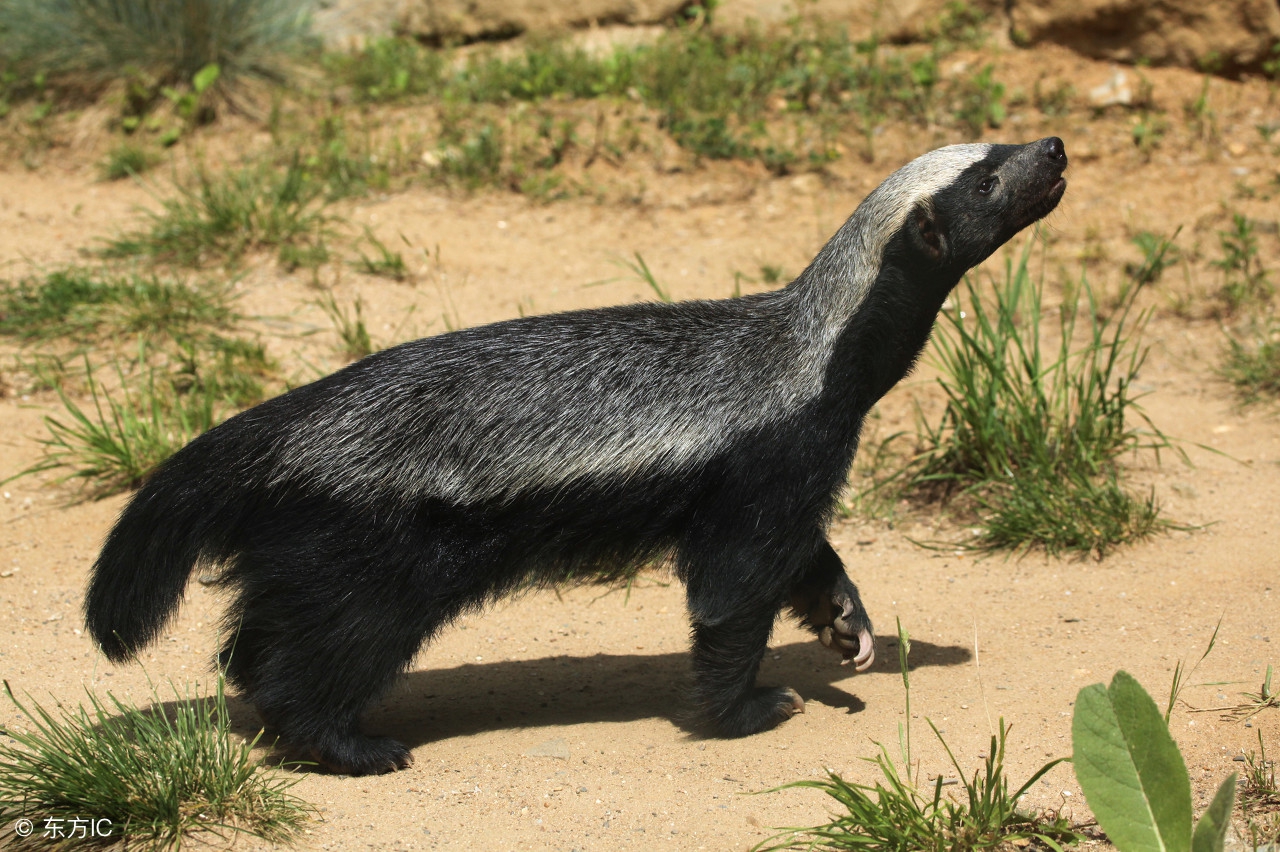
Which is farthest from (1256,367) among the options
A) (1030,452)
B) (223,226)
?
(223,226)

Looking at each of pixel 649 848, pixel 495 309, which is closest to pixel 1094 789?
pixel 649 848

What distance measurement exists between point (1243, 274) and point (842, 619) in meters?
4.18

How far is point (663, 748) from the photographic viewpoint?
12.3ft

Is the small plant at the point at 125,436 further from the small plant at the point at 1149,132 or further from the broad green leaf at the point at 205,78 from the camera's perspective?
the small plant at the point at 1149,132

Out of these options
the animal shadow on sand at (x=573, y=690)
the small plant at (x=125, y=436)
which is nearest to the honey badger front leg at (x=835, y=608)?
the animal shadow on sand at (x=573, y=690)

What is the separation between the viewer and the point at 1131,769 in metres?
2.72

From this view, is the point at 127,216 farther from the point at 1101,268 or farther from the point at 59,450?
the point at 1101,268

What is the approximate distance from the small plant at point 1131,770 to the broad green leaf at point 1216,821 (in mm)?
91

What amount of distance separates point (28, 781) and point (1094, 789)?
2.55 m

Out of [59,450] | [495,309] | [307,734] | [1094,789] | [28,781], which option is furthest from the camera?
[495,309]

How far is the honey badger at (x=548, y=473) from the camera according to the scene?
3449 millimetres

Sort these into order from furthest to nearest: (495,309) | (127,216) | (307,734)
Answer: (127,216), (495,309), (307,734)

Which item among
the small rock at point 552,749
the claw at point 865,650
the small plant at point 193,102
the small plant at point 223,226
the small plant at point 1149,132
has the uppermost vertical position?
the small plant at point 193,102

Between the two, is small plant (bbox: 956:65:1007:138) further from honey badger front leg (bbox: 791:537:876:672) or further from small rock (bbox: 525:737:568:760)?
small rock (bbox: 525:737:568:760)
